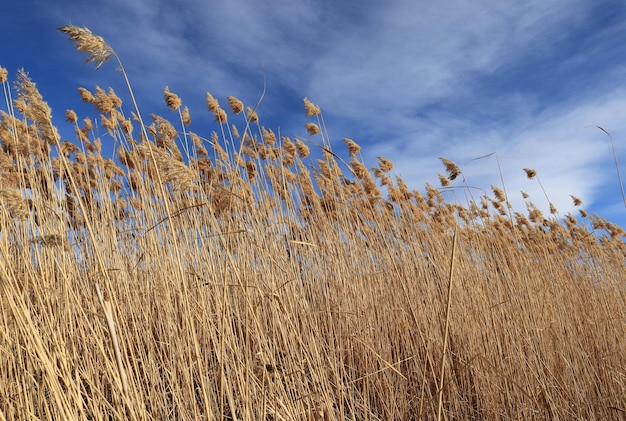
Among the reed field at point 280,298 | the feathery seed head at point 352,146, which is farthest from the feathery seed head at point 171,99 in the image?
the feathery seed head at point 352,146

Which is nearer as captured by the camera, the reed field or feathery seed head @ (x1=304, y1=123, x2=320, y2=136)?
the reed field

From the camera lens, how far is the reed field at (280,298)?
2090mm

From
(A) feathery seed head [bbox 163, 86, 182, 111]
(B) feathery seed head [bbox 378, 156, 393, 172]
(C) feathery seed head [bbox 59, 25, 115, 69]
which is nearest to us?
(C) feathery seed head [bbox 59, 25, 115, 69]

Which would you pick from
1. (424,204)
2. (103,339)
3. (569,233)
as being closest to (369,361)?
(103,339)

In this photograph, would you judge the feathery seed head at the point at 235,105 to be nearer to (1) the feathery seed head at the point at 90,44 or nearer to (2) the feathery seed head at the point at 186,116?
(2) the feathery seed head at the point at 186,116

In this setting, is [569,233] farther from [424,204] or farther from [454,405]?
[454,405]

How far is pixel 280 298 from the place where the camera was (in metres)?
1.87

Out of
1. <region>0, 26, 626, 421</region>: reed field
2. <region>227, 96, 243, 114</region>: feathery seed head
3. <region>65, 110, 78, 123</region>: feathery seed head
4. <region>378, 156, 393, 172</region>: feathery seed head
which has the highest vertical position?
<region>65, 110, 78, 123</region>: feathery seed head

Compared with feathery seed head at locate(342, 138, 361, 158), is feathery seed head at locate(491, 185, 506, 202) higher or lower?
lower

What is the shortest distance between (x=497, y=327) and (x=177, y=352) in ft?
6.88

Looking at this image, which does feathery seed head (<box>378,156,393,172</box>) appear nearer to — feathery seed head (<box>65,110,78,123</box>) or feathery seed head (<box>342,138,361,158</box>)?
feathery seed head (<box>342,138,361,158</box>)

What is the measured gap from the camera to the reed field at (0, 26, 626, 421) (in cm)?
209

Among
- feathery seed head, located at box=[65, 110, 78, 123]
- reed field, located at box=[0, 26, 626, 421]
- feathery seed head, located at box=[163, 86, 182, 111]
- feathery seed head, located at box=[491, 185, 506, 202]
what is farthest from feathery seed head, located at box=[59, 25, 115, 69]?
feathery seed head, located at box=[491, 185, 506, 202]

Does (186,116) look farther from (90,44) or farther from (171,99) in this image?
(90,44)
